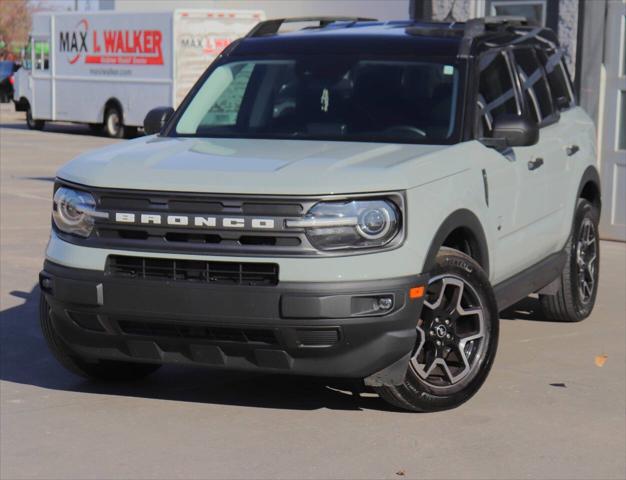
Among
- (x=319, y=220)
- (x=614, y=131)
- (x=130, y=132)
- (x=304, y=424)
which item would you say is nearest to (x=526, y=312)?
(x=304, y=424)

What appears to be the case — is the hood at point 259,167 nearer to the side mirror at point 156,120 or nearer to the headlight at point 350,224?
the headlight at point 350,224

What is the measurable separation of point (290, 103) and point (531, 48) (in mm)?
1844

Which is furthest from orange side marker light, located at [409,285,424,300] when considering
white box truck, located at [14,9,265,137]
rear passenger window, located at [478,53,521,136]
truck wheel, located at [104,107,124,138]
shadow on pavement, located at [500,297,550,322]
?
truck wheel, located at [104,107,124,138]

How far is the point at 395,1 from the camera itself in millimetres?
19188

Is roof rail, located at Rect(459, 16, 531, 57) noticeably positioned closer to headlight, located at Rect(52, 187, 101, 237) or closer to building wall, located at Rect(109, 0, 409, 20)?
headlight, located at Rect(52, 187, 101, 237)

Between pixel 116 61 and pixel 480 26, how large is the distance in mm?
23397

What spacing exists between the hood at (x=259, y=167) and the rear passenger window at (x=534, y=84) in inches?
60.7

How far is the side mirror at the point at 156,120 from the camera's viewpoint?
7359 mm

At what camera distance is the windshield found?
6.82 metres

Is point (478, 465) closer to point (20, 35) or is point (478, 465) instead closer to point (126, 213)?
point (126, 213)

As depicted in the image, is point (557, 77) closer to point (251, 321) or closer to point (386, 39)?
point (386, 39)

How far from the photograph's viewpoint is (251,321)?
18.5ft

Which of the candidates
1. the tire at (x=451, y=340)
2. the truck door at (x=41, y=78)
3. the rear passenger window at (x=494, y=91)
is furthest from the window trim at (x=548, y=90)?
the truck door at (x=41, y=78)

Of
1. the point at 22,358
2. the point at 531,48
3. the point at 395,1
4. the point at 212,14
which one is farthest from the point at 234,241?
the point at 212,14
